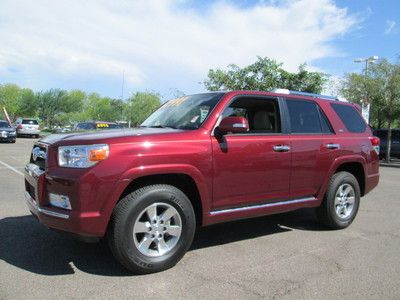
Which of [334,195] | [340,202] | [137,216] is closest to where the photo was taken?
[137,216]

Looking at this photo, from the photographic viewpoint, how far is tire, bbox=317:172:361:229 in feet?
20.3

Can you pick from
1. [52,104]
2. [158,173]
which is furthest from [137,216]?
[52,104]

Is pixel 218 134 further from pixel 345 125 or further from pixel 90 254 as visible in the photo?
Answer: pixel 345 125

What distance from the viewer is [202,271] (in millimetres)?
4480

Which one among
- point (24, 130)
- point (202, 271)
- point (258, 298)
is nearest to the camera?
point (258, 298)

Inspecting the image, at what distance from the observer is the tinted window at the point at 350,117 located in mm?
6562

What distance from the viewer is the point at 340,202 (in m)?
6.39

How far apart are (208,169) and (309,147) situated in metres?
1.69

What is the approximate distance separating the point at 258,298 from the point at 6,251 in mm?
2826

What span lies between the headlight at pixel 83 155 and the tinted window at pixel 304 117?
259 cm

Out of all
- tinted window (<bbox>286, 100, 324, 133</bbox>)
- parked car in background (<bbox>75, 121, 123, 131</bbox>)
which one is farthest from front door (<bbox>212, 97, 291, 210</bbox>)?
parked car in background (<bbox>75, 121, 123, 131</bbox>)

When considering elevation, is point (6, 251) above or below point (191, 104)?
below

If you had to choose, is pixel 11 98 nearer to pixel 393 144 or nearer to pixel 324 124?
pixel 393 144

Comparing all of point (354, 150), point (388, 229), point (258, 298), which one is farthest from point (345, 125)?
point (258, 298)
